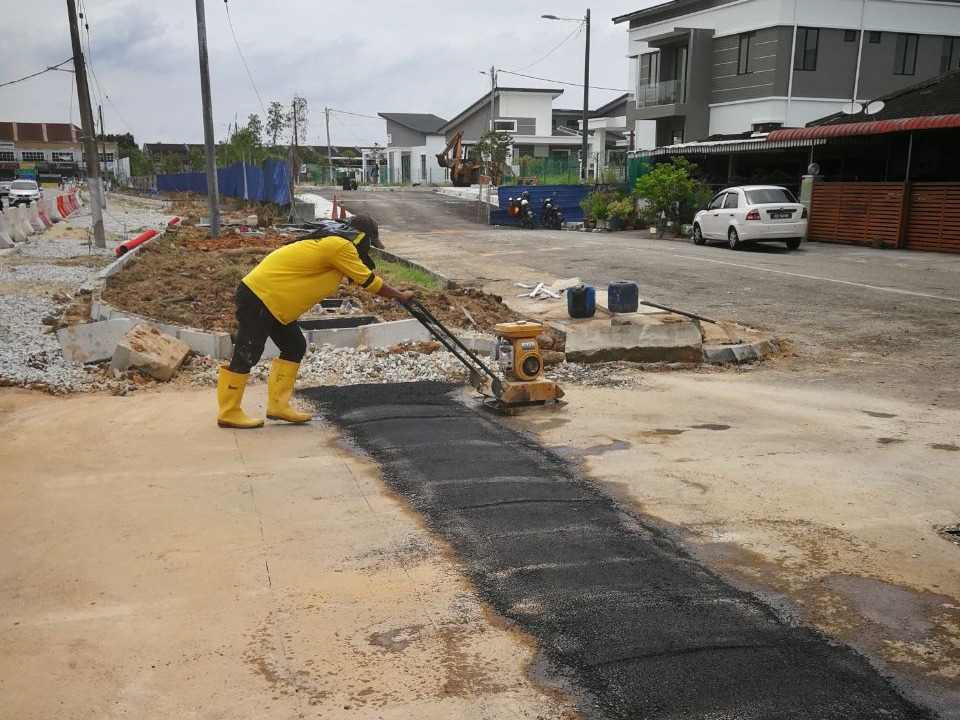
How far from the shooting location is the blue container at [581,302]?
10.2 m

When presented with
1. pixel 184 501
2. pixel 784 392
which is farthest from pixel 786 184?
pixel 184 501

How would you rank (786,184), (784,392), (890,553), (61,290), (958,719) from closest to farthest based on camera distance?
(958,719)
(890,553)
(784,392)
(61,290)
(786,184)

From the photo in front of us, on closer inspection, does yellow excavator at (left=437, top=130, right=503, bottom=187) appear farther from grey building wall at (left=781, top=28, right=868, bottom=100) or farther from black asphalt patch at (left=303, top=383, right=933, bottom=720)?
black asphalt patch at (left=303, top=383, right=933, bottom=720)

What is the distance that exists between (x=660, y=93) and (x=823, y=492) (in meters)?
36.9

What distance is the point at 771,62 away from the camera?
112 feet

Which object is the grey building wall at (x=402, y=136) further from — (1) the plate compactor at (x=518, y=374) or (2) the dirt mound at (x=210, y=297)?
(1) the plate compactor at (x=518, y=374)

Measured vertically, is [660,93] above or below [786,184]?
above

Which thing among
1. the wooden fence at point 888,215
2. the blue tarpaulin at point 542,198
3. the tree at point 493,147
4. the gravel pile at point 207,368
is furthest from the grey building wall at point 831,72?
the gravel pile at point 207,368

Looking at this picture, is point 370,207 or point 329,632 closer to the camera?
point 329,632

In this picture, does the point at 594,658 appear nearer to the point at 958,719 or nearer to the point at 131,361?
the point at 958,719

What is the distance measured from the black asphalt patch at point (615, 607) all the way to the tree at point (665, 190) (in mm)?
21068

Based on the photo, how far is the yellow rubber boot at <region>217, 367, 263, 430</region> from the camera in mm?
6617

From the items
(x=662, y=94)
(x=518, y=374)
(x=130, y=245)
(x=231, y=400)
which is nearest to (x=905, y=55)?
(x=662, y=94)

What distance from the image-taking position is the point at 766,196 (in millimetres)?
20609
